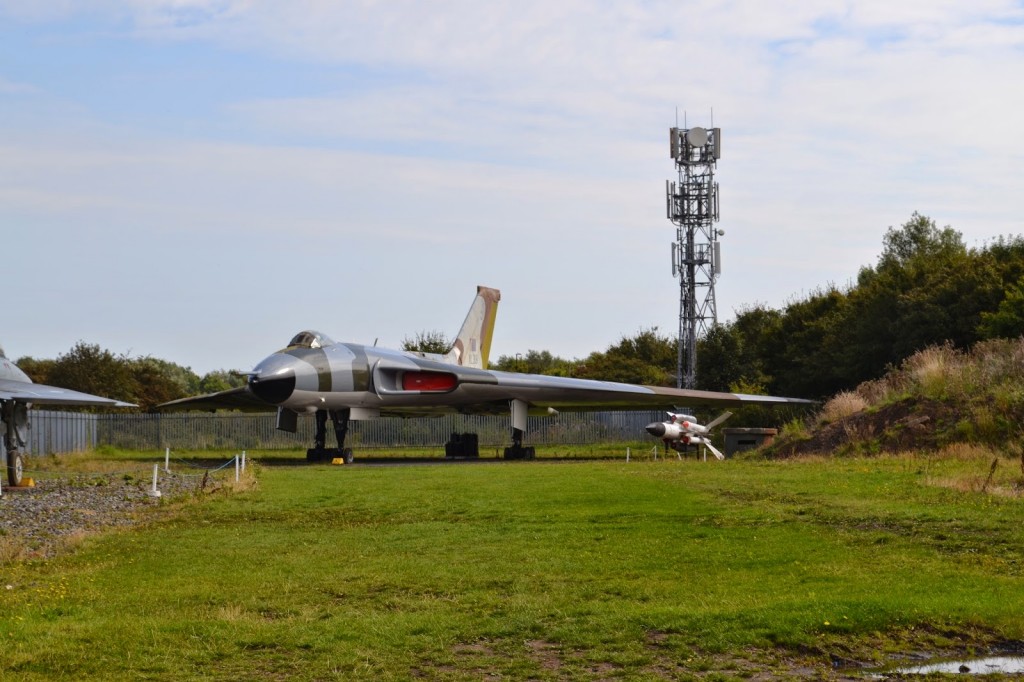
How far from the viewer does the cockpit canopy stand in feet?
106

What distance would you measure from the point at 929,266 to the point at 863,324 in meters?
6.13

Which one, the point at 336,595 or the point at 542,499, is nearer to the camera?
the point at 336,595

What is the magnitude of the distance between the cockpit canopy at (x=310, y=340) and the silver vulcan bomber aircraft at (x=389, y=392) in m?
0.03

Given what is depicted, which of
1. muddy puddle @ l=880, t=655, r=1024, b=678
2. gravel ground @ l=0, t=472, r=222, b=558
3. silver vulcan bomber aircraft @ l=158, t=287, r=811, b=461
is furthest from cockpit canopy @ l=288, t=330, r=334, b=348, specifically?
muddy puddle @ l=880, t=655, r=1024, b=678

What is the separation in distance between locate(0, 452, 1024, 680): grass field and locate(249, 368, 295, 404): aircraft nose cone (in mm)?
13576

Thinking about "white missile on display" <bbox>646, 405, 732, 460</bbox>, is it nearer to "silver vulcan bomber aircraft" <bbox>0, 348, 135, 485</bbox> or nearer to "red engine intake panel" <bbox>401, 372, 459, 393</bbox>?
"red engine intake panel" <bbox>401, 372, 459, 393</bbox>

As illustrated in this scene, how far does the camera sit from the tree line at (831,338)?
42.9 metres

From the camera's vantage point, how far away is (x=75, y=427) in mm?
43031

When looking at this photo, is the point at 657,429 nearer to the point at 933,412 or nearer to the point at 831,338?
the point at 933,412

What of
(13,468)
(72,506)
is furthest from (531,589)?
(13,468)

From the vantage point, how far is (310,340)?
106ft

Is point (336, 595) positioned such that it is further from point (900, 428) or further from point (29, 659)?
point (900, 428)

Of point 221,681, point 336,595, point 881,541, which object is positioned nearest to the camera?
point 221,681

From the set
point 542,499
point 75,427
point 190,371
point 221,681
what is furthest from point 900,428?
point 190,371
